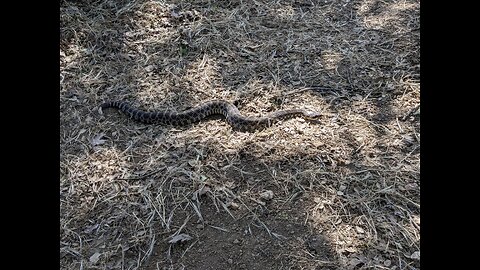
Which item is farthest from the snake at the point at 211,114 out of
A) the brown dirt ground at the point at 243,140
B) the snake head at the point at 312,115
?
the brown dirt ground at the point at 243,140

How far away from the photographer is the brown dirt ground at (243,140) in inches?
178

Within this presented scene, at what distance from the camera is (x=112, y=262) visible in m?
4.43

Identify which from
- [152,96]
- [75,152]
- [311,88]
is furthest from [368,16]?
[75,152]

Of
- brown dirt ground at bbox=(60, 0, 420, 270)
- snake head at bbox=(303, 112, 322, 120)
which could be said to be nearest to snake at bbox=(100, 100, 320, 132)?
snake head at bbox=(303, 112, 322, 120)

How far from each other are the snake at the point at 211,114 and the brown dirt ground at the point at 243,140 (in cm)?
12

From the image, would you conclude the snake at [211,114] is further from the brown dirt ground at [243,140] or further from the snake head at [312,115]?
the brown dirt ground at [243,140]

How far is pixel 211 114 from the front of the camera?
6488 millimetres

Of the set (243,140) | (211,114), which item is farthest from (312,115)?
(211,114)

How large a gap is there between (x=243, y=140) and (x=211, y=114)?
770mm

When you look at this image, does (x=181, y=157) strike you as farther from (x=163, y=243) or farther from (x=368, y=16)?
(x=368, y=16)

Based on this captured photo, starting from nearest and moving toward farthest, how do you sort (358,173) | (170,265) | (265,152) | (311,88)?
(170,265)
(358,173)
(265,152)
(311,88)

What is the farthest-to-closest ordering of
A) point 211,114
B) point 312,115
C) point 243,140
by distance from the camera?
point 211,114 → point 312,115 → point 243,140

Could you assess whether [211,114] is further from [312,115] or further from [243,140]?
[312,115]

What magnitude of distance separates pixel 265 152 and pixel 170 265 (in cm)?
180
